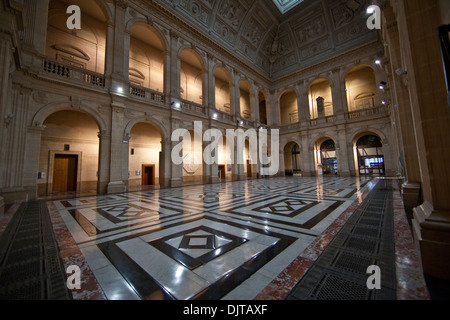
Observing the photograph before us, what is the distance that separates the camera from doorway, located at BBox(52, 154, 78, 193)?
9.60 m

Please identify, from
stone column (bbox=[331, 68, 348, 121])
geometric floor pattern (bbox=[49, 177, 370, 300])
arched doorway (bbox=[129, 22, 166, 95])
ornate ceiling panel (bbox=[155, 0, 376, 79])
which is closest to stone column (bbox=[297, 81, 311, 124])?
ornate ceiling panel (bbox=[155, 0, 376, 79])

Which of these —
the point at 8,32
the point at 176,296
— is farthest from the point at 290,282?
the point at 8,32

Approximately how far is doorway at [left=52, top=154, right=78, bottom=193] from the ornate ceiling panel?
1134 cm

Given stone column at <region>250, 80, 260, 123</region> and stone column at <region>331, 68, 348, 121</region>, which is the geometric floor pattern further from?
stone column at <region>331, 68, 348, 121</region>

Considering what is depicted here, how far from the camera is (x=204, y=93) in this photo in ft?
44.9

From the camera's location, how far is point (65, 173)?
9.88 m

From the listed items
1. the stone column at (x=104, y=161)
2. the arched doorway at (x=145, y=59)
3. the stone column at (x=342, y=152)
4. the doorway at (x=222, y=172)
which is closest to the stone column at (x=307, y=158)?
the stone column at (x=342, y=152)

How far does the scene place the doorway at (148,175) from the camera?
12937 mm

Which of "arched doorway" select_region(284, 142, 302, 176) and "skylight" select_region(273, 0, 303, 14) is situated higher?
"skylight" select_region(273, 0, 303, 14)

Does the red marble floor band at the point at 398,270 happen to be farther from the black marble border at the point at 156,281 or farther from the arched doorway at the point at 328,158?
the arched doorway at the point at 328,158

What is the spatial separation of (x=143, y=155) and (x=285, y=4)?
61.4ft

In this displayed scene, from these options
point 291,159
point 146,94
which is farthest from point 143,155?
point 291,159
